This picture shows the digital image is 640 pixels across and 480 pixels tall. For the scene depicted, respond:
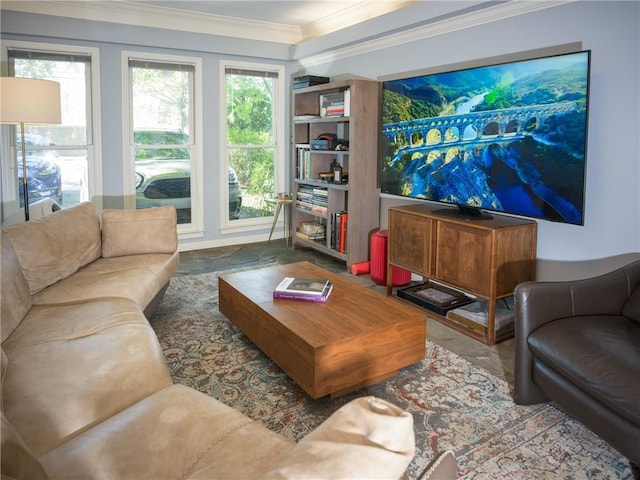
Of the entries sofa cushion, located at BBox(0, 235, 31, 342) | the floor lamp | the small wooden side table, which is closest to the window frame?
the small wooden side table

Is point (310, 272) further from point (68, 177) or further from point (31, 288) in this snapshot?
point (68, 177)

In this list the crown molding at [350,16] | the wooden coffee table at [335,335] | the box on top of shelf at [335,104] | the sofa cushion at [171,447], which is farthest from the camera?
the box on top of shelf at [335,104]

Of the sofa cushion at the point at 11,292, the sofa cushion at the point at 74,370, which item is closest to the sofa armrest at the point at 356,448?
the sofa cushion at the point at 74,370

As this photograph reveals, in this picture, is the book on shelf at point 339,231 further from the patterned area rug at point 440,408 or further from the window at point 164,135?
the patterned area rug at point 440,408

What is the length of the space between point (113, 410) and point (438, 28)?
140 inches

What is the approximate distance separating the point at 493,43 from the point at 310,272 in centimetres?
207

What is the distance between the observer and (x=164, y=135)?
17.0 ft

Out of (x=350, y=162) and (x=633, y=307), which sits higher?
(x=350, y=162)

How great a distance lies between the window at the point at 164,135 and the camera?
4992mm

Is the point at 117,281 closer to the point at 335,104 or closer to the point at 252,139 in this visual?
the point at 335,104

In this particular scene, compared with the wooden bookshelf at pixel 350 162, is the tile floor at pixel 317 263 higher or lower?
lower

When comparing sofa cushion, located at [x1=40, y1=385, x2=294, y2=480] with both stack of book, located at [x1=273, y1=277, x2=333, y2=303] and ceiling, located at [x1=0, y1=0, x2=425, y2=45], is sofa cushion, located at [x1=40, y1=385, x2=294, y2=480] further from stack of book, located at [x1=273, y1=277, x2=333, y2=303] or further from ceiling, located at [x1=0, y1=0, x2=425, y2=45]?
ceiling, located at [x1=0, y1=0, x2=425, y2=45]

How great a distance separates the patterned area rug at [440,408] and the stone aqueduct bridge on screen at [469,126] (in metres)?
1.42

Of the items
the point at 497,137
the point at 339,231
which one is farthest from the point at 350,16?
the point at 497,137
